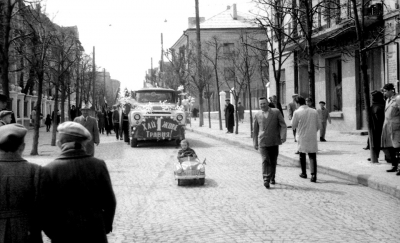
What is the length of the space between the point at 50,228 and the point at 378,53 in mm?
19568

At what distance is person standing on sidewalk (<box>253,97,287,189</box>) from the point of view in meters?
9.86

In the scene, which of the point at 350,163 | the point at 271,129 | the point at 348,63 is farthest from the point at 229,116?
the point at 271,129

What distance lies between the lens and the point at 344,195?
8.98 m

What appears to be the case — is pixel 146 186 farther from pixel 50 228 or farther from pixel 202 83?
pixel 202 83

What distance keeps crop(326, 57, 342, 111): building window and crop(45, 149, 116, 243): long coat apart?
22442 millimetres

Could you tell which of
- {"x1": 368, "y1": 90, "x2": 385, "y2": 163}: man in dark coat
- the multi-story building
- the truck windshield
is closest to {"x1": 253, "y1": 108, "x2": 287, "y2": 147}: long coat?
{"x1": 368, "y1": 90, "x2": 385, "y2": 163}: man in dark coat

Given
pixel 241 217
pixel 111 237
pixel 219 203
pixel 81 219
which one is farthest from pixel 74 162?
pixel 219 203

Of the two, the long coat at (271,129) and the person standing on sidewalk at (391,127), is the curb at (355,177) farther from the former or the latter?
the long coat at (271,129)

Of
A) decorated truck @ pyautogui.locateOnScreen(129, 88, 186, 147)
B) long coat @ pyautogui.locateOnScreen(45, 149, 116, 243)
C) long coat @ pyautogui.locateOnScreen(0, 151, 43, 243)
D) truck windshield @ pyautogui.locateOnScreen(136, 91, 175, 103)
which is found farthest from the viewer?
truck windshield @ pyautogui.locateOnScreen(136, 91, 175, 103)

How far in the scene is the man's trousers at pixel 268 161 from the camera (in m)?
9.80

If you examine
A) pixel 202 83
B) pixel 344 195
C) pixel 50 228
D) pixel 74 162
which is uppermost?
pixel 202 83

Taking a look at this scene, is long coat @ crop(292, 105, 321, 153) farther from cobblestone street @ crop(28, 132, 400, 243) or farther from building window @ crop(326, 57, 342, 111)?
building window @ crop(326, 57, 342, 111)

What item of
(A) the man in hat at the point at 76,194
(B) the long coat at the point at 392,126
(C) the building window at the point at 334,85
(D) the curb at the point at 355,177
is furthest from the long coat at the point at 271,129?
(C) the building window at the point at 334,85

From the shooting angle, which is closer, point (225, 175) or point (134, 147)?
point (225, 175)
